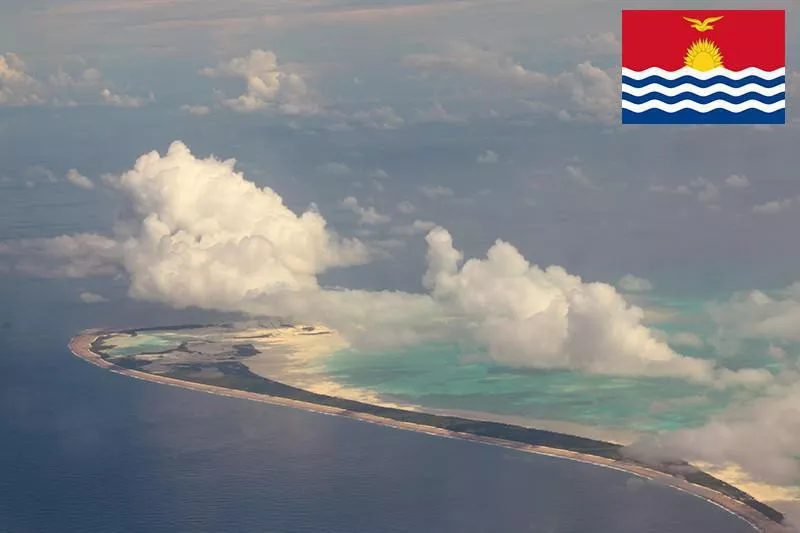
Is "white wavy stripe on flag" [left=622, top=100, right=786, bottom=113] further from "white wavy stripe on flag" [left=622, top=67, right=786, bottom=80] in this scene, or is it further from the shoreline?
the shoreline

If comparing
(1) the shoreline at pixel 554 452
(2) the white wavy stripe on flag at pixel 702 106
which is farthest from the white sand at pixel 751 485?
(2) the white wavy stripe on flag at pixel 702 106

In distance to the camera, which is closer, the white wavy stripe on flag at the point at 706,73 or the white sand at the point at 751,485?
the white wavy stripe on flag at the point at 706,73

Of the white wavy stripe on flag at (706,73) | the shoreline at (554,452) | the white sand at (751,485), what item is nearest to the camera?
the white wavy stripe on flag at (706,73)

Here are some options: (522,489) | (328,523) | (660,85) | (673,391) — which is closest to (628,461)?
(522,489)

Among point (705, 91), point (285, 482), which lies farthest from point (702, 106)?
point (285, 482)

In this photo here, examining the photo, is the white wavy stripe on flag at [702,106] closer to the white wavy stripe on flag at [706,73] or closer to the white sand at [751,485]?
the white wavy stripe on flag at [706,73]

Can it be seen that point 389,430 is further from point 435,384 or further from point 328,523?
point 328,523

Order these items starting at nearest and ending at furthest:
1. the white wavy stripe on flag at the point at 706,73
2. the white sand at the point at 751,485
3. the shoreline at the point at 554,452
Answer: the white wavy stripe on flag at the point at 706,73
the shoreline at the point at 554,452
the white sand at the point at 751,485
